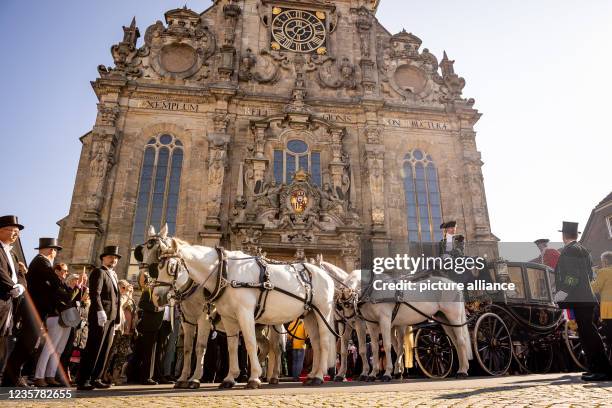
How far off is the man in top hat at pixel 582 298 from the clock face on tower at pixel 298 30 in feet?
57.8

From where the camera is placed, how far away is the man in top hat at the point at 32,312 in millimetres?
5309

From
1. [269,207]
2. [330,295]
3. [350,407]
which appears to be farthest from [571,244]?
[269,207]

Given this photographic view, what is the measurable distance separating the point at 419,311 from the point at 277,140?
1244 cm

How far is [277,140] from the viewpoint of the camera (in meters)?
18.5

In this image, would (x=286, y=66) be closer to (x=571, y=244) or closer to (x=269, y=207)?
(x=269, y=207)

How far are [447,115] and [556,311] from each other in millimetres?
13289

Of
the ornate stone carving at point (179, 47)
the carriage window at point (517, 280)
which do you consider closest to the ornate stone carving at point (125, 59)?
the ornate stone carving at point (179, 47)

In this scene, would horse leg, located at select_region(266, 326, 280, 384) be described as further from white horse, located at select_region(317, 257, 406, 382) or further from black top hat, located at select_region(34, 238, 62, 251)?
black top hat, located at select_region(34, 238, 62, 251)

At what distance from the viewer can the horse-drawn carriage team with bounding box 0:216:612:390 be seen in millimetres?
5465

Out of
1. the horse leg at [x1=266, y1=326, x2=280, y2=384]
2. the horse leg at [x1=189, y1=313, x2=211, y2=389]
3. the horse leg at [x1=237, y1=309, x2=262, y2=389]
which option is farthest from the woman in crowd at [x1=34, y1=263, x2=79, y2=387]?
the horse leg at [x1=266, y1=326, x2=280, y2=384]

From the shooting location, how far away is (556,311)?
9.17 meters

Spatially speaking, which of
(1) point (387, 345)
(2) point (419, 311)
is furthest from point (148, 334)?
(2) point (419, 311)

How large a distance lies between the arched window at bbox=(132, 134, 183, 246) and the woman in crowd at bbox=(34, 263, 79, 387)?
33.9 feet

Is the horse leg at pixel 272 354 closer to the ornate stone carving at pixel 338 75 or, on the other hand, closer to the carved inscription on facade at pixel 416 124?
the carved inscription on facade at pixel 416 124
